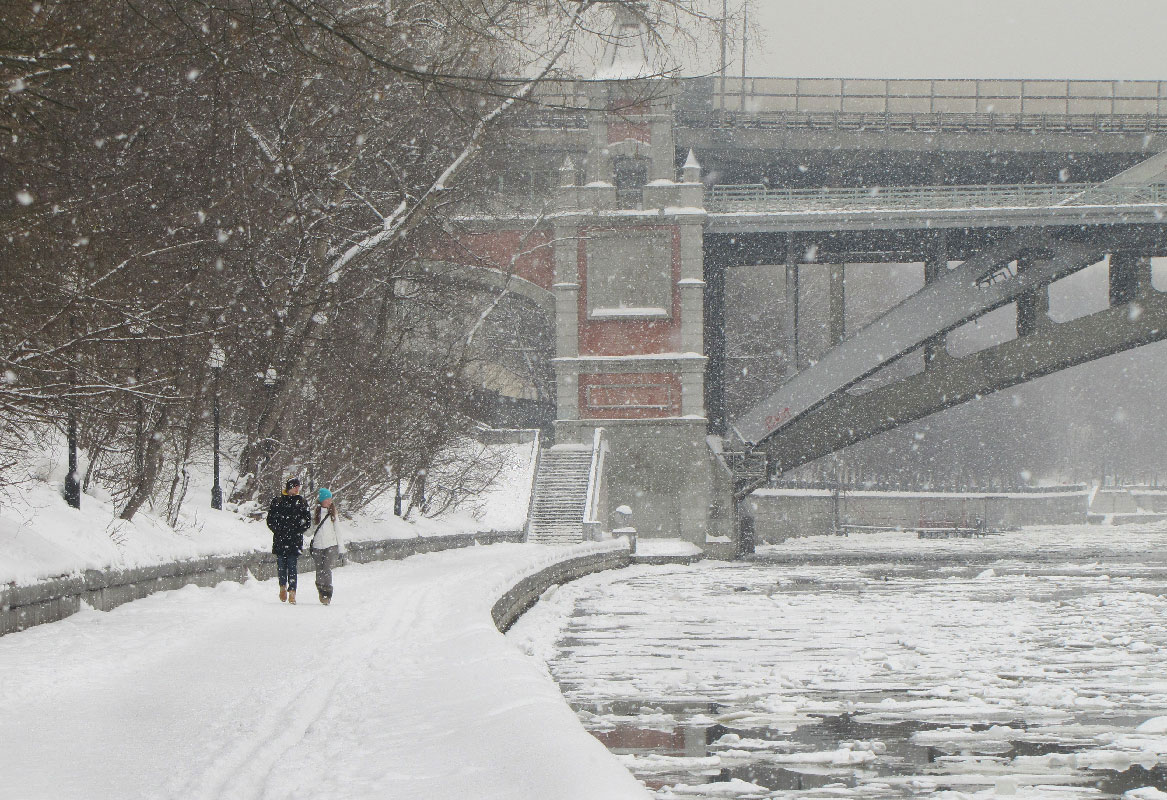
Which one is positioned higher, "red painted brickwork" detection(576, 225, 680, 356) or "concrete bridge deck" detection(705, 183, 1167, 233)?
"concrete bridge deck" detection(705, 183, 1167, 233)

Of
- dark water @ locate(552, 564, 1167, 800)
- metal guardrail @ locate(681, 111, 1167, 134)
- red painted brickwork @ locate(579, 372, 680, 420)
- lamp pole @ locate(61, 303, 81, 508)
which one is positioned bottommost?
dark water @ locate(552, 564, 1167, 800)

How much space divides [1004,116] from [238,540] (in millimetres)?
33406

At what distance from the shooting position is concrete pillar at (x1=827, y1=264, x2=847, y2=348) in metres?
43.6

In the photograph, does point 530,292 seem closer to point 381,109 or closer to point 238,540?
point 381,109

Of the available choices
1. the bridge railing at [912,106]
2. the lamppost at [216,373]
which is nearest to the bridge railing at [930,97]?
the bridge railing at [912,106]

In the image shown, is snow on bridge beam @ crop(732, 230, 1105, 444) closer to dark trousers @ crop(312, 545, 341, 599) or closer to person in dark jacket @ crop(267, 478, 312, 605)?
dark trousers @ crop(312, 545, 341, 599)

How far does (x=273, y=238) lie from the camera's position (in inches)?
763

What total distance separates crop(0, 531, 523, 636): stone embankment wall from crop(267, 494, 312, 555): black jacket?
3.66 feet

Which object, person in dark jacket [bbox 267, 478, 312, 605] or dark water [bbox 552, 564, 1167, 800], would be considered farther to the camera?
person in dark jacket [bbox 267, 478, 312, 605]

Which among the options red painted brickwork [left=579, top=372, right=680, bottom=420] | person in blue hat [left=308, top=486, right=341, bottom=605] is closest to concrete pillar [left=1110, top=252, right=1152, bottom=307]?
red painted brickwork [left=579, top=372, right=680, bottom=420]

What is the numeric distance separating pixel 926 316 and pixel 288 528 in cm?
3028

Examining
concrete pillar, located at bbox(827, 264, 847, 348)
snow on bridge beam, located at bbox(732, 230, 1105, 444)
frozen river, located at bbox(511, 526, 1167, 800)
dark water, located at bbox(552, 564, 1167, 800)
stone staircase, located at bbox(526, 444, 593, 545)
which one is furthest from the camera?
concrete pillar, located at bbox(827, 264, 847, 348)

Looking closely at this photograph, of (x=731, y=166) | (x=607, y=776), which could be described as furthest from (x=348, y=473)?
(x=731, y=166)

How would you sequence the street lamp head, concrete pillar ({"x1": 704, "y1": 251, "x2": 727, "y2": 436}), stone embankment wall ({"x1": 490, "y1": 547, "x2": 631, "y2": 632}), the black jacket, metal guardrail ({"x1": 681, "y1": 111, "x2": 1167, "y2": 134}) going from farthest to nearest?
concrete pillar ({"x1": 704, "y1": 251, "x2": 727, "y2": 436}) < metal guardrail ({"x1": 681, "y1": 111, "x2": 1167, "y2": 134}) < the street lamp head < stone embankment wall ({"x1": 490, "y1": 547, "x2": 631, "y2": 632}) < the black jacket
